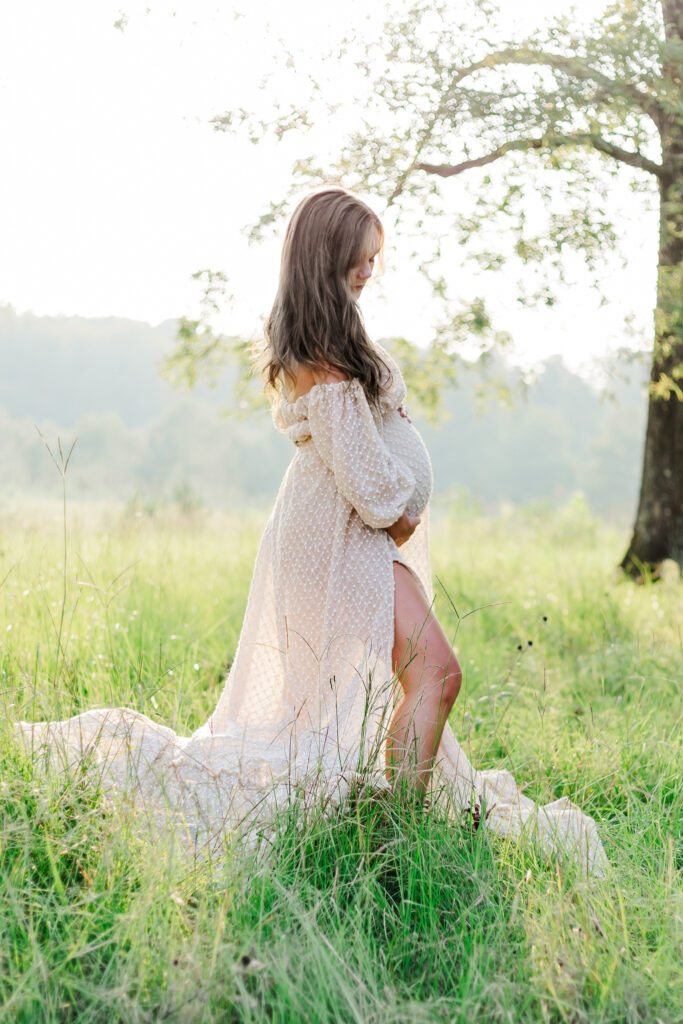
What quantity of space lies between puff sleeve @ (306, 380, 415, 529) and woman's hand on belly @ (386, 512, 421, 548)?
0.08m

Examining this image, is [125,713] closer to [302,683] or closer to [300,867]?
[302,683]

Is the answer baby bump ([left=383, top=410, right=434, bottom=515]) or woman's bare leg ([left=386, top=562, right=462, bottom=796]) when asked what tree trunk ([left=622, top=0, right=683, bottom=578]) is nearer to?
baby bump ([left=383, top=410, right=434, bottom=515])

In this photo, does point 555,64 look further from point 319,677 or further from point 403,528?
point 319,677

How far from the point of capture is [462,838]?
7.80 ft

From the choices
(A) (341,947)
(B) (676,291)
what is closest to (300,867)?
(A) (341,947)

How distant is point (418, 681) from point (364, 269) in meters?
1.26

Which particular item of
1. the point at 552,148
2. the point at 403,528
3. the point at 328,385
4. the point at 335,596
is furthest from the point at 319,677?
the point at 552,148

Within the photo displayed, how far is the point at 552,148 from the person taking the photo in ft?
17.7

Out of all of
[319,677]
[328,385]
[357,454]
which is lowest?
[319,677]

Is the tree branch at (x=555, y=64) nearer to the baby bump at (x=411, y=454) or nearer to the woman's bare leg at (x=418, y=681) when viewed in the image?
the baby bump at (x=411, y=454)

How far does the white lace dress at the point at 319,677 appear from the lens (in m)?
2.52

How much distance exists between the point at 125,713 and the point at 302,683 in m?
0.54

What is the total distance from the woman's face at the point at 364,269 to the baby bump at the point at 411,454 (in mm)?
408

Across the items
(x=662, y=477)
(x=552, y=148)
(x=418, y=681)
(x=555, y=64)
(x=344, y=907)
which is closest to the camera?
(x=344, y=907)
